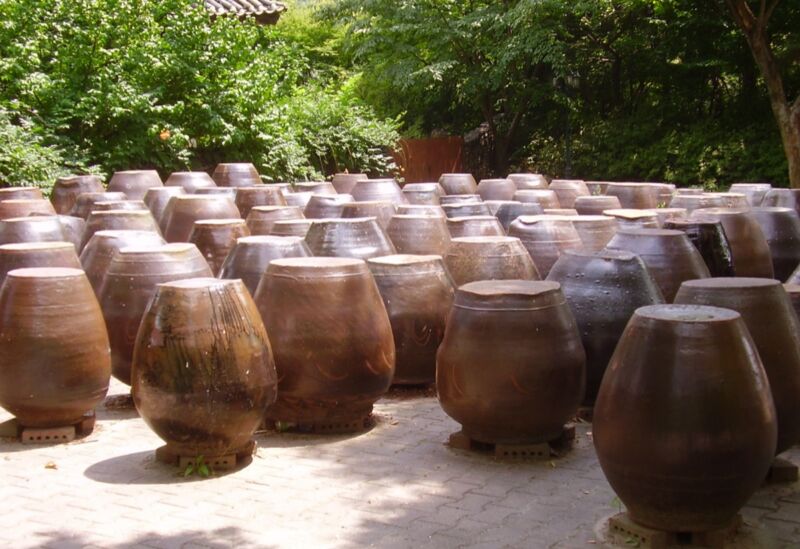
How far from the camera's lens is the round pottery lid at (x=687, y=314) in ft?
14.1

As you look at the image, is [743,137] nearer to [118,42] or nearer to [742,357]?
[118,42]

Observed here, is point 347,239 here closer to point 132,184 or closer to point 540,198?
point 540,198

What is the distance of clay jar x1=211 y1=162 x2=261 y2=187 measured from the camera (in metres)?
14.0

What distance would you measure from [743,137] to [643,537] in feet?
58.1

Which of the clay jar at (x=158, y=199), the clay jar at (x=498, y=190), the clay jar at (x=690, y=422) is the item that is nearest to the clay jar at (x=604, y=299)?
the clay jar at (x=690, y=422)

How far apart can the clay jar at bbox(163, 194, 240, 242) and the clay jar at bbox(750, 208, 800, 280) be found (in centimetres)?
530

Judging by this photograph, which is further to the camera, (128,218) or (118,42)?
(118,42)

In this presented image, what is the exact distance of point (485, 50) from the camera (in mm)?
22734

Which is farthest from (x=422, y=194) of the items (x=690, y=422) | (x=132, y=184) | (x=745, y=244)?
(x=690, y=422)

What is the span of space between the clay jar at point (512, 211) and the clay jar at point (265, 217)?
7.17 feet

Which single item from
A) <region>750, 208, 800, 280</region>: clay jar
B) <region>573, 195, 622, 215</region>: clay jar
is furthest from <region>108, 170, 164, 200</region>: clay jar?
<region>750, 208, 800, 280</region>: clay jar

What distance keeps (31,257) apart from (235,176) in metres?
7.01

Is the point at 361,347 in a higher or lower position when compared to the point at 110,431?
higher

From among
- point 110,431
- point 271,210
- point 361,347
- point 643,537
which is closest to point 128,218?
point 271,210
